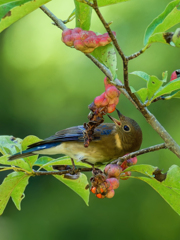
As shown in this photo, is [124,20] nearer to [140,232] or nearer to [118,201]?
[118,201]

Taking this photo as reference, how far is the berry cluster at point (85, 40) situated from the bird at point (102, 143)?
3.89 ft

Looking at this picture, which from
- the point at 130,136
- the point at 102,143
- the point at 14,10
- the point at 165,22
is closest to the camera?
the point at 14,10

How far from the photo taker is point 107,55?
150 centimetres

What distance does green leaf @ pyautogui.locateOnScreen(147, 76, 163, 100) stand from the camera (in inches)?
59.9

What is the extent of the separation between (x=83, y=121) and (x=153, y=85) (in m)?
3.51

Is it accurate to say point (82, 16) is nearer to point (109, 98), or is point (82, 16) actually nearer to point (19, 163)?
point (109, 98)

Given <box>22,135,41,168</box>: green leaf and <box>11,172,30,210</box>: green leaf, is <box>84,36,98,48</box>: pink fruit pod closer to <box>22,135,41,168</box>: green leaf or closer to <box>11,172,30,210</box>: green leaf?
<box>22,135,41,168</box>: green leaf

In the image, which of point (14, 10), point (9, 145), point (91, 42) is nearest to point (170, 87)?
point (91, 42)

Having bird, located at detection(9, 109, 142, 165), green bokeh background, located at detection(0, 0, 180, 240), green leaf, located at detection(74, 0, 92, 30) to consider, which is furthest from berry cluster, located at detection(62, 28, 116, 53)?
green bokeh background, located at detection(0, 0, 180, 240)

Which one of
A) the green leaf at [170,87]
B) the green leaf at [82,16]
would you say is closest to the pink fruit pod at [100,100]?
the green leaf at [170,87]

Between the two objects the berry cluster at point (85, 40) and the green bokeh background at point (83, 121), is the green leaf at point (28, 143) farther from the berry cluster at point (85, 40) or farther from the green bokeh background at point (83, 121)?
the green bokeh background at point (83, 121)

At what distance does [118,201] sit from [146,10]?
8.50ft

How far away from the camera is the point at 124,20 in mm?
5270

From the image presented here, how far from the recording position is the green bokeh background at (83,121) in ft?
15.9
